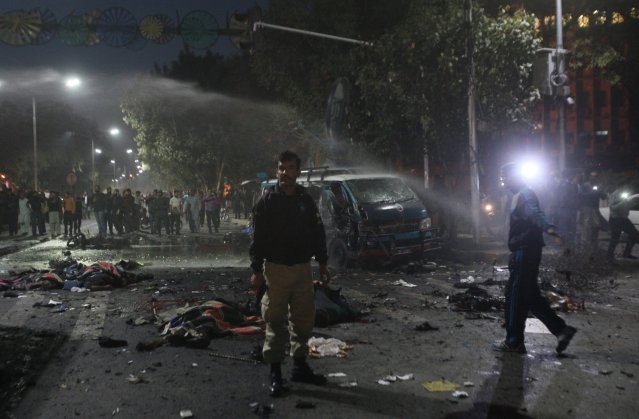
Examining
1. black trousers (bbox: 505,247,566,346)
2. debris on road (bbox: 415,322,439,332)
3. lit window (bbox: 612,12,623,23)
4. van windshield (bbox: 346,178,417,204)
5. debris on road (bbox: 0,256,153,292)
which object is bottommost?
debris on road (bbox: 415,322,439,332)

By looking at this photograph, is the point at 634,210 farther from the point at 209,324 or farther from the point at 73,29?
the point at 73,29

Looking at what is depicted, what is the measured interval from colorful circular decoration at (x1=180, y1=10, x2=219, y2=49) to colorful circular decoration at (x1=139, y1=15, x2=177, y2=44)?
367mm

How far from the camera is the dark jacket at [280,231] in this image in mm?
4797

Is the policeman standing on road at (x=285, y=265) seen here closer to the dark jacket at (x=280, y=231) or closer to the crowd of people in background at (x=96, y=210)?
the dark jacket at (x=280, y=231)

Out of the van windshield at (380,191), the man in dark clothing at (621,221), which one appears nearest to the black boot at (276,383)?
the van windshield at (380,191)

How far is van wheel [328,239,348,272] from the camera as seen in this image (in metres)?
12.0

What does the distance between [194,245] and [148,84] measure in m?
26.9

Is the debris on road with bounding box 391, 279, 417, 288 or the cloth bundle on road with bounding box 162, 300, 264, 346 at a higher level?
the cloth bundle on road with bounding box 162, 300, 264, 346

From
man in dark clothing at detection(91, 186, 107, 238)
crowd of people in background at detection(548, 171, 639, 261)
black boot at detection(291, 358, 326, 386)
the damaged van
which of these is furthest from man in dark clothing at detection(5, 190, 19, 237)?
black boot at detection(291, 358, 326, 386)

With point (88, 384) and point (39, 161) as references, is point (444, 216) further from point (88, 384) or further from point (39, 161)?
point (39, 161)

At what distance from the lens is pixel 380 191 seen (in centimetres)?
1261

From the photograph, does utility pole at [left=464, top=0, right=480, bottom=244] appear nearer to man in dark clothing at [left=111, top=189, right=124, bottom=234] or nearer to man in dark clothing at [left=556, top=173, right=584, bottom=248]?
man in dark clothing at [left=556, top=173, right=584, bottom=248]

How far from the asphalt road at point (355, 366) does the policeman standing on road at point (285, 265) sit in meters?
0.41

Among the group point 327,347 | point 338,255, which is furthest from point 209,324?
point 338,255
